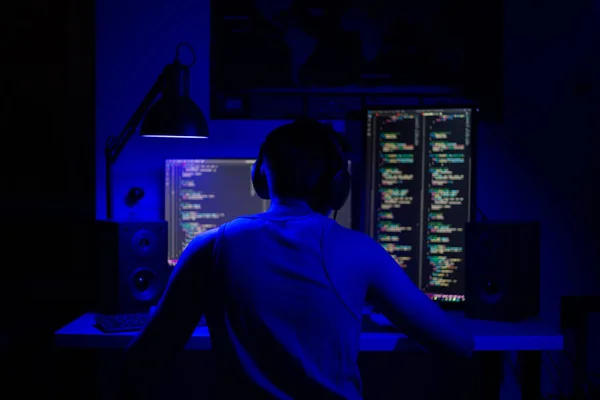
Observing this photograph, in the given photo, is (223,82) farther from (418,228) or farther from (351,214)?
(418,228)

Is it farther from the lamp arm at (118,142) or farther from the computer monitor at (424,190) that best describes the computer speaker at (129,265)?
the computer monitor at (424,190)

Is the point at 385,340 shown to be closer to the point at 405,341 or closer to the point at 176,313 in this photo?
the point at 405,341

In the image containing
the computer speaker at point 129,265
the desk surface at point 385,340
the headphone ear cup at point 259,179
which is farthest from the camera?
the computer speaker at point 129,265

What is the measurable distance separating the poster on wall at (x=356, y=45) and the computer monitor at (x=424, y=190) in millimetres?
324

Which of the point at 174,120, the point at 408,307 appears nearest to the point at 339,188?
the point at 408,307

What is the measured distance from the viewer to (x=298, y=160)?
1199 mm

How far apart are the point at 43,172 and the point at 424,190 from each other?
1.51 metres

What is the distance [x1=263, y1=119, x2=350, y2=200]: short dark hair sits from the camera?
1200mm

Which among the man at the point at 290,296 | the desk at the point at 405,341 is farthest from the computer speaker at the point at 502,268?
the man at the point at 290,296

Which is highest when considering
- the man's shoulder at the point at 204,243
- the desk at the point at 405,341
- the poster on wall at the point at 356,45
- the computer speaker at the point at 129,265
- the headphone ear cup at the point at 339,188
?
the poster on wall at the point at 356,45

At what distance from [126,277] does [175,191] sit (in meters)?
0.41

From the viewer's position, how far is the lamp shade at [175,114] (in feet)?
6.72

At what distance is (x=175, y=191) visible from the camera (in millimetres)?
2225

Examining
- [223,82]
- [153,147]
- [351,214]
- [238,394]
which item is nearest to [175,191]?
[153,147]
